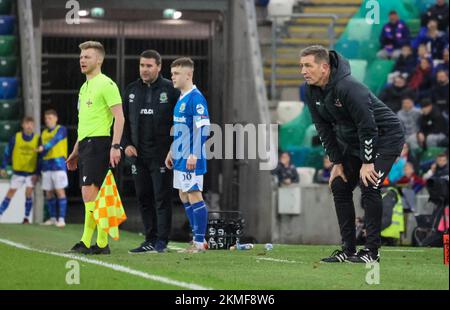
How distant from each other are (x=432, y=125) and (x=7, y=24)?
28.5 feet

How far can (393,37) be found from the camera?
1045 inches

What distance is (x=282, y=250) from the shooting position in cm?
1547

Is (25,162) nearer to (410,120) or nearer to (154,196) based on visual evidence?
(410,120)

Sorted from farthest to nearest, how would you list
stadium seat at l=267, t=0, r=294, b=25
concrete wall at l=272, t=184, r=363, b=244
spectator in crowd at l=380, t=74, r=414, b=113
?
stadium seat at l=267, t=0, r=294, b=25, spectator in crowd at l=380, t=74, r=414, b=113, concrete wall at l=272, t=184, r=363, b=244

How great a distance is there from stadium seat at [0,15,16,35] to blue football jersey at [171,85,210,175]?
538 inches

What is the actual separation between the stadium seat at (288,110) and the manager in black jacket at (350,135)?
40.0ft

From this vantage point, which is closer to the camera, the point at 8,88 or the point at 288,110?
the point at 288,110

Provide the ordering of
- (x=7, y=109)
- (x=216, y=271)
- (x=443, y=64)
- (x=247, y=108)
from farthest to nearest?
(x=443, y=64) → (x=247, y=108) → (x=7, y=109) → (x=216, y=271)

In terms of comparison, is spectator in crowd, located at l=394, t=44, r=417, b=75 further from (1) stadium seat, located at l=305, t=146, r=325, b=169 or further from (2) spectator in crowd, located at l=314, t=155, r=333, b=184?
(2) spectator in crowd, located at l=314, t=155, r=333, b=184

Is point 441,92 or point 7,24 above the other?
point 7,24

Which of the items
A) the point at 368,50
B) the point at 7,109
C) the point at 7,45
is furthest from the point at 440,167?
the point at 7,45

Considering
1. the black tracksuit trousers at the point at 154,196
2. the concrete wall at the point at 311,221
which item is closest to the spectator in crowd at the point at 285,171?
the concrete wall at the point at 311,221

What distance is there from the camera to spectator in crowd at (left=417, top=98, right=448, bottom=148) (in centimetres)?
2462

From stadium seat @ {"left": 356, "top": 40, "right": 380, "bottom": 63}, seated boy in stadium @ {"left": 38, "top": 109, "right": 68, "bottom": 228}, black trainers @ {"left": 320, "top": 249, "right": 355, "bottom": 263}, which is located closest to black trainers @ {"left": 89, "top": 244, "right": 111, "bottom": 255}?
black trainers @ {"left": 320, "top": 249, "right": 355, "bottom": 263}
